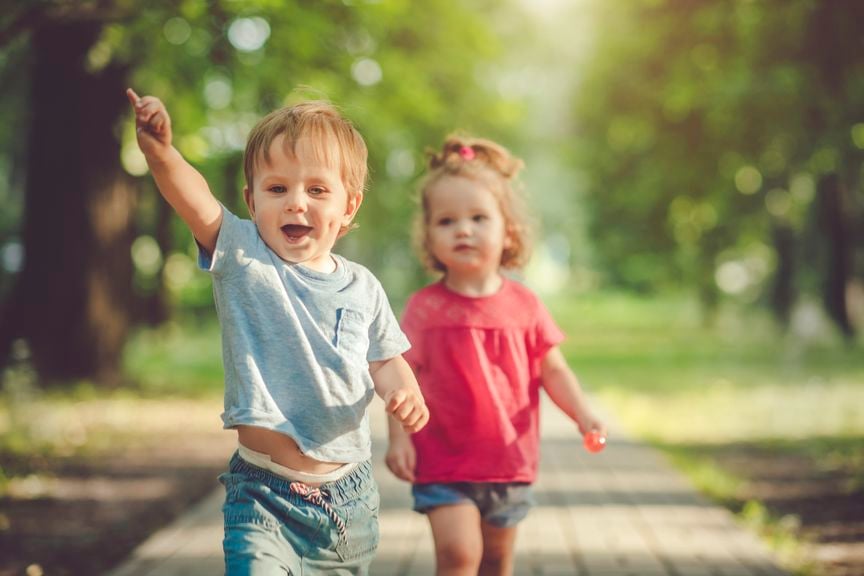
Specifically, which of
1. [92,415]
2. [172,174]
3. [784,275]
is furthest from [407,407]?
[784,275]

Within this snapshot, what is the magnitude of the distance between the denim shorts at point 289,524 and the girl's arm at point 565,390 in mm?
1145

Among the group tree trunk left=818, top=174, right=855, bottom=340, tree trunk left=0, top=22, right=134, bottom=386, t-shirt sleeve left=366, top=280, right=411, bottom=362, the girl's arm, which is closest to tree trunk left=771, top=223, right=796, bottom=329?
tree trunk left=818, top=174, right=855, bottom=340

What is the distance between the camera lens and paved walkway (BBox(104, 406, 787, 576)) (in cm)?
518

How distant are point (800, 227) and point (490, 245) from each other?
2760 centimetres

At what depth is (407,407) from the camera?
2.70 meters

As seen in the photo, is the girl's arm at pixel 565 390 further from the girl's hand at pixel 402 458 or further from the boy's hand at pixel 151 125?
the boy's hand at pixel 151 125

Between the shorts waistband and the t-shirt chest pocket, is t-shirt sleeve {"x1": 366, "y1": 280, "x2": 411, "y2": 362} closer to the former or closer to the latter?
the t-shirt chest pocket

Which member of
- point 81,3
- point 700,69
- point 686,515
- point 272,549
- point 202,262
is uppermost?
point 700,69

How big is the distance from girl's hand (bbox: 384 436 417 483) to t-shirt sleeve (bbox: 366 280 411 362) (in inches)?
28.3

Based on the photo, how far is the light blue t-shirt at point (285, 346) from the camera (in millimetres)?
2686

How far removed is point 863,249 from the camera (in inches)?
1152

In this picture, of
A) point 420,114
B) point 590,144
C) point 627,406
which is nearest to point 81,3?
point 420,114

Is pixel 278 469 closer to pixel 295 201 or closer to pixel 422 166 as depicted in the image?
pixel 295 201

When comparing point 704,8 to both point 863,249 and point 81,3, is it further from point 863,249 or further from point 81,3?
point 863,249
